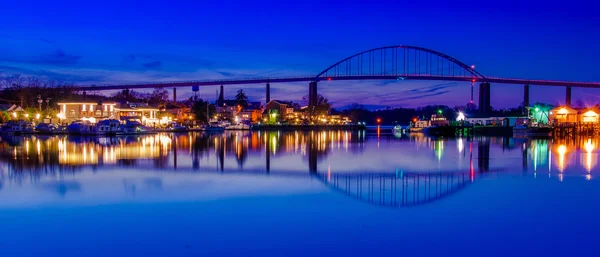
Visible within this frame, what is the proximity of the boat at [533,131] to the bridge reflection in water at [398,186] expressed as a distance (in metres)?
43.8

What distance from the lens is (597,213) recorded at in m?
10.1

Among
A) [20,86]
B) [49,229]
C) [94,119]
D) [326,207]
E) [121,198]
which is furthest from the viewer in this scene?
[20,86]

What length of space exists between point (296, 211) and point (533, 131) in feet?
170

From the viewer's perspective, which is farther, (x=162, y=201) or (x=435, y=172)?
(x=435, y=172)

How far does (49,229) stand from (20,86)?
79787mm

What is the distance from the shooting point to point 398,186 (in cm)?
1359

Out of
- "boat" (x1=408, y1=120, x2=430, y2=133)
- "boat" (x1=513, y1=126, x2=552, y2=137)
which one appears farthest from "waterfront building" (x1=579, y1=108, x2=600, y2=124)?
"boat" (x1=408, y1=120, x2=430, y2=133)

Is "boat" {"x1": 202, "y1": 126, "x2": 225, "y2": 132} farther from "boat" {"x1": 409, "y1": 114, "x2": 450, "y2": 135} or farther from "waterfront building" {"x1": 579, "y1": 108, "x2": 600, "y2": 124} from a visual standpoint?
"waterfront building" {"x1": 579, "y1": 108, "x2": 600, "y2": 124}

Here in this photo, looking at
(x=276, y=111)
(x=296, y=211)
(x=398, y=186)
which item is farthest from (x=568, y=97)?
(x=296, y=211)

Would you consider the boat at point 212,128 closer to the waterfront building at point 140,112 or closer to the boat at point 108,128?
the waterfront building at point 140,112

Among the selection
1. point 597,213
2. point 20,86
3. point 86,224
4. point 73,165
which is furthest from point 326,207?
point 20,86

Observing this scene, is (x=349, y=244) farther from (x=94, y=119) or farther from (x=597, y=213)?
(x=94, y=119)

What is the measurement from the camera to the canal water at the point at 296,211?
25.1ft

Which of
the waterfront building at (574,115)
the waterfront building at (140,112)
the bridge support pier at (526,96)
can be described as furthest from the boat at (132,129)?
the bridge support pier at (526,96)
